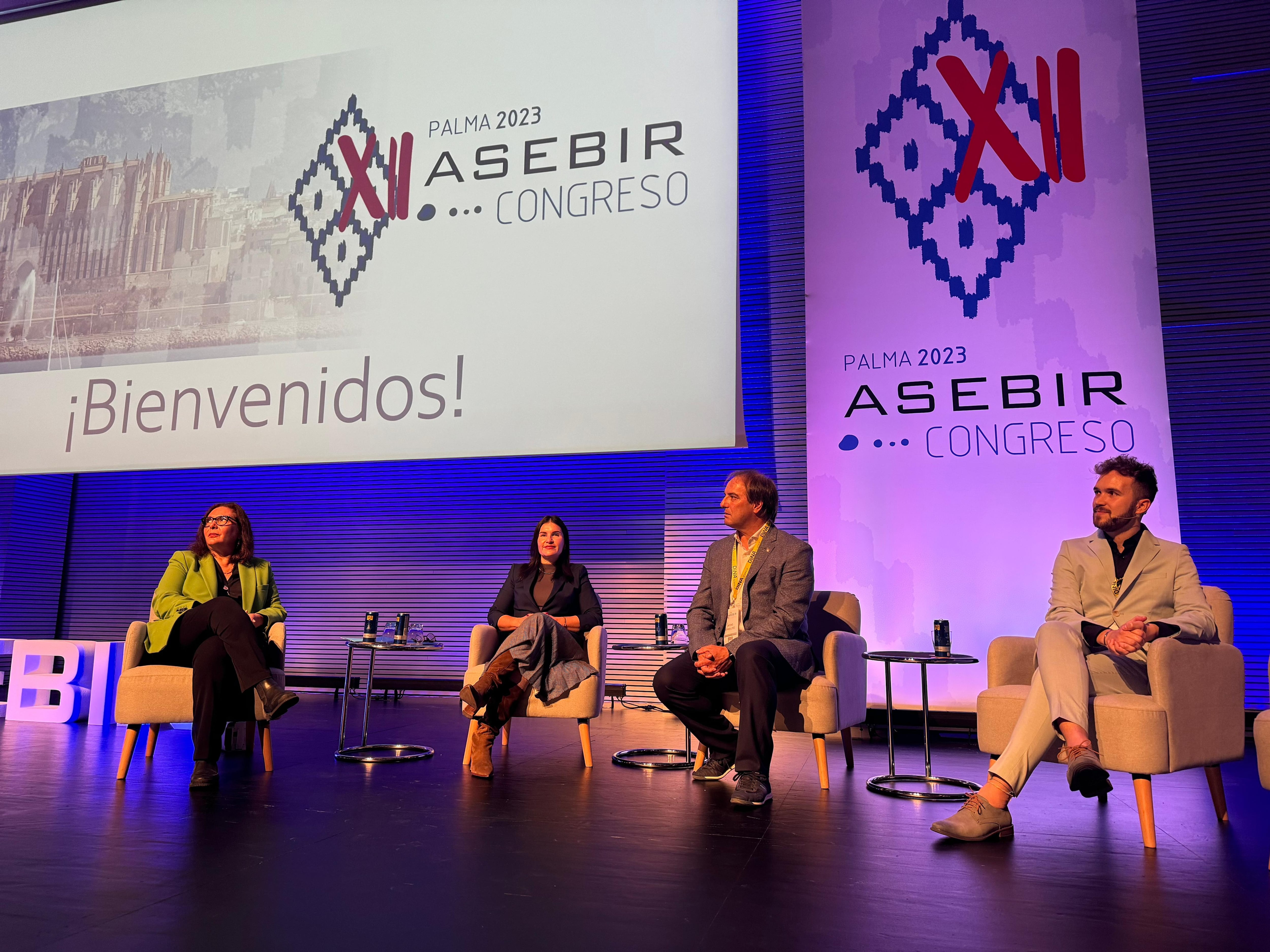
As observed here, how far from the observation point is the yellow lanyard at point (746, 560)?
334 cm

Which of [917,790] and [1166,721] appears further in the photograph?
[917,790]

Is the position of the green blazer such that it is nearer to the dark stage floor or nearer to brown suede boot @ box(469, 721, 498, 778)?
the dark stage floor

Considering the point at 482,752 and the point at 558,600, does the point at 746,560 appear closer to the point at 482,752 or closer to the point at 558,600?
the point at 558,600

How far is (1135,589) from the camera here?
9.07ft

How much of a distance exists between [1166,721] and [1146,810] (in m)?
0.24

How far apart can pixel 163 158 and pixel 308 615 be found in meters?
3.41

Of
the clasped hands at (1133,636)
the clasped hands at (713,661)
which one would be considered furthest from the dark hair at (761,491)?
the clasped hands at (1133,636)

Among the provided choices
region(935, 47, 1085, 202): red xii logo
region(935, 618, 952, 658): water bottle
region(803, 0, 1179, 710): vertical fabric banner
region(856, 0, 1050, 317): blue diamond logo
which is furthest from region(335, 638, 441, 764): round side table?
region(935, 47, 1085, 202): red xii logo

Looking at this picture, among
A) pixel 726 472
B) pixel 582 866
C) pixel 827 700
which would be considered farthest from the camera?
pixel 726 472

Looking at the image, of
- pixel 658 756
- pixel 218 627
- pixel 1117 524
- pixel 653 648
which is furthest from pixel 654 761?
pixel 1117 524

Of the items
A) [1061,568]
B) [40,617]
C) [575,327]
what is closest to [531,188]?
[575,327]

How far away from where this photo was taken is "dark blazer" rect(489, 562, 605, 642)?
3.97m

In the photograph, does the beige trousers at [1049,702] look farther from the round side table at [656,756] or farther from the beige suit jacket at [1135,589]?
the round side table at [656,756]

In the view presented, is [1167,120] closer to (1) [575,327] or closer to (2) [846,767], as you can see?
(1) [575,327]
